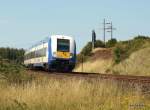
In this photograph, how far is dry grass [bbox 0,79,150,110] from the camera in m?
13.6

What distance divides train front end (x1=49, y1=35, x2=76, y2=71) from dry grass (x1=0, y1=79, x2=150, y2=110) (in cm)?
2445

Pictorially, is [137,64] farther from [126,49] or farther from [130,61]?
[126,49]

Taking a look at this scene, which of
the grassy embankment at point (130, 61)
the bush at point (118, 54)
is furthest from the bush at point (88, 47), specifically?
the bush at point (118, 54)

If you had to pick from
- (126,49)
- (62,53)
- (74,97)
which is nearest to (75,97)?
(74,97)

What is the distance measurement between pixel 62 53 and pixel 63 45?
0.77 metres

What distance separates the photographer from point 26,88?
56.2 feet

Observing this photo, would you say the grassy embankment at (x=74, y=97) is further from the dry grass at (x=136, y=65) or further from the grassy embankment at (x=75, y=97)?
the dry grass at (x=136, y=65)

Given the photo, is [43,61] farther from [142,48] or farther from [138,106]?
[138,106]

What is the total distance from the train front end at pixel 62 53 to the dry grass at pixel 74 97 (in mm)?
24449

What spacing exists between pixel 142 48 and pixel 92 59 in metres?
23.4

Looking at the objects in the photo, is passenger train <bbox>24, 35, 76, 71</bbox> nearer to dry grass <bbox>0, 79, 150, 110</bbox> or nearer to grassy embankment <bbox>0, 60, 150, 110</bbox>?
grassy embankment <bbox>0, 60, 150, 110</bbox>

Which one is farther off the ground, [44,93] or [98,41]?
[98,41]

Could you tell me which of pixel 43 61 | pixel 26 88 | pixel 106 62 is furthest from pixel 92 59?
pixel 26 88

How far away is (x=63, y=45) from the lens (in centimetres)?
4272
